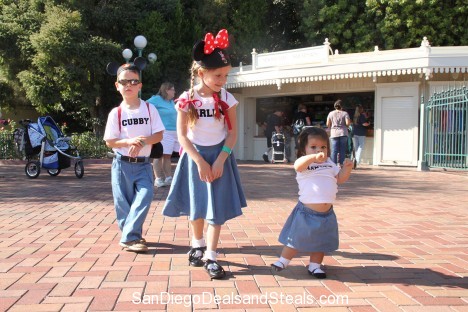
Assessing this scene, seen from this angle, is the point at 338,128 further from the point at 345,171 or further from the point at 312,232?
the point at 312,232

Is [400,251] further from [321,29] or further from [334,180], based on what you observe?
[321,29]

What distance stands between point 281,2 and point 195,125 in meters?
23.5

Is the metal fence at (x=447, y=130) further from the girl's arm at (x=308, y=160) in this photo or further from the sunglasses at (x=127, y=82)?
the sunglasses at (x=127, y=82)

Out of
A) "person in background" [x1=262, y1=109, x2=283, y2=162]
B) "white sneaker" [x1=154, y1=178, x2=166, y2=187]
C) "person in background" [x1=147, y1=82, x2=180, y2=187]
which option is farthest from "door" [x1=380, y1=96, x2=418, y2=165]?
"white sneaker" [x1=154, y1=178, x2=166, y2=187]

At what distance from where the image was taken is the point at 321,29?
23.6 meters

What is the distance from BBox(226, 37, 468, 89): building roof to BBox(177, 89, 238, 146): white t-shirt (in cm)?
1113

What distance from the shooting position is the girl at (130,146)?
13.9 ft

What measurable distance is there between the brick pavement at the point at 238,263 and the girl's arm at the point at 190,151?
2.38 feet

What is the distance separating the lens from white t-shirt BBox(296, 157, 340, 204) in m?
3.54

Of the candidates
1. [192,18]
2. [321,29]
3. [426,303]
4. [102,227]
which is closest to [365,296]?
[426,303]

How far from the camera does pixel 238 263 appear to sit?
3.82 meters

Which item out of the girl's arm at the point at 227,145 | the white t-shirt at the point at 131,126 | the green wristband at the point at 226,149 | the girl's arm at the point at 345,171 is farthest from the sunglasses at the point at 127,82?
the girl's arm at the point at 345,171

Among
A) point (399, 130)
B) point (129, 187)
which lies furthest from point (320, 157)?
point (399, 130)

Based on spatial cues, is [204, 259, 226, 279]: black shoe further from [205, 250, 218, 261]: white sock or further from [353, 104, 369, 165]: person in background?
[353, 104, 369, 165]: person in background
